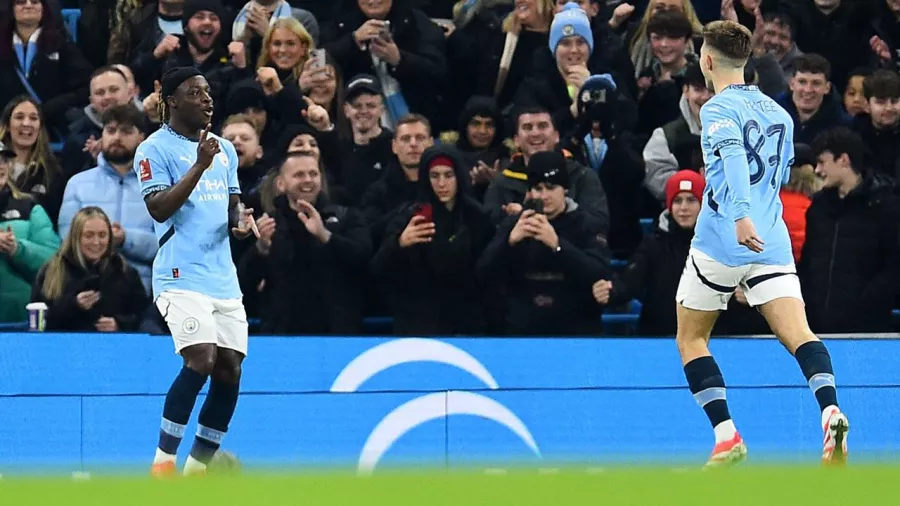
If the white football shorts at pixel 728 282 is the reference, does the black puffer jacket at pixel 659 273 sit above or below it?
above

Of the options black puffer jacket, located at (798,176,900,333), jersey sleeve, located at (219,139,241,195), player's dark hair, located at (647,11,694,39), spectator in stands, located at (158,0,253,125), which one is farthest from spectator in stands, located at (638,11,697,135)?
jersey sleeve, located at (219,139,241,195)

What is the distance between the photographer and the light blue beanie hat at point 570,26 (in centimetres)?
1238

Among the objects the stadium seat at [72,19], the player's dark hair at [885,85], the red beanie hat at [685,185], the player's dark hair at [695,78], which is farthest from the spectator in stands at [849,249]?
the stadium seat at [72,19]

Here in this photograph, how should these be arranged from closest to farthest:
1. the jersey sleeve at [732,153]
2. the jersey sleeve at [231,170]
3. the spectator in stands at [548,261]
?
the jersey sleeve at [732,153] → the jersey sleeve at [231,170] → the spectator in stands at [548,261]

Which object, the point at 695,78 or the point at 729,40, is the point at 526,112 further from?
the point at 729,40

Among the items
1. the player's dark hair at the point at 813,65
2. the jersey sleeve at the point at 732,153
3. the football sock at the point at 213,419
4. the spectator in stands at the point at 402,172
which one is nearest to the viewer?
the jersey sleeve at the point at 732,153

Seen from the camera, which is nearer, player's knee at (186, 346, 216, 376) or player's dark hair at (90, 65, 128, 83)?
player's knee at (186, 346, 216, 376)

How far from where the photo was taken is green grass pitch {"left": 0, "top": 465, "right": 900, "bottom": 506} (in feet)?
16.9

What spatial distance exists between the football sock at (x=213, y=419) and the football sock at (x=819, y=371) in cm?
286

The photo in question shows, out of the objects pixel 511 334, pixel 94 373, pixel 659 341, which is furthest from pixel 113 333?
pixel 659 341

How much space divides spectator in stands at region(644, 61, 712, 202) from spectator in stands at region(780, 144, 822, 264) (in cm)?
72

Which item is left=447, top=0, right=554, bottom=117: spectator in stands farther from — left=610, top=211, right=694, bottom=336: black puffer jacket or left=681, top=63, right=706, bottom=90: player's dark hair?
left=610, top=211, right=694, bottom=336: black puffer jacket

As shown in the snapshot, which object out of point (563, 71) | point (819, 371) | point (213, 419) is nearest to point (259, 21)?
point (563, 71)

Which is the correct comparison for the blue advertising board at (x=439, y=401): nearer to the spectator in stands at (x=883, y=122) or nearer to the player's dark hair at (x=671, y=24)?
the spectator in stands at (x=883, y=122)
